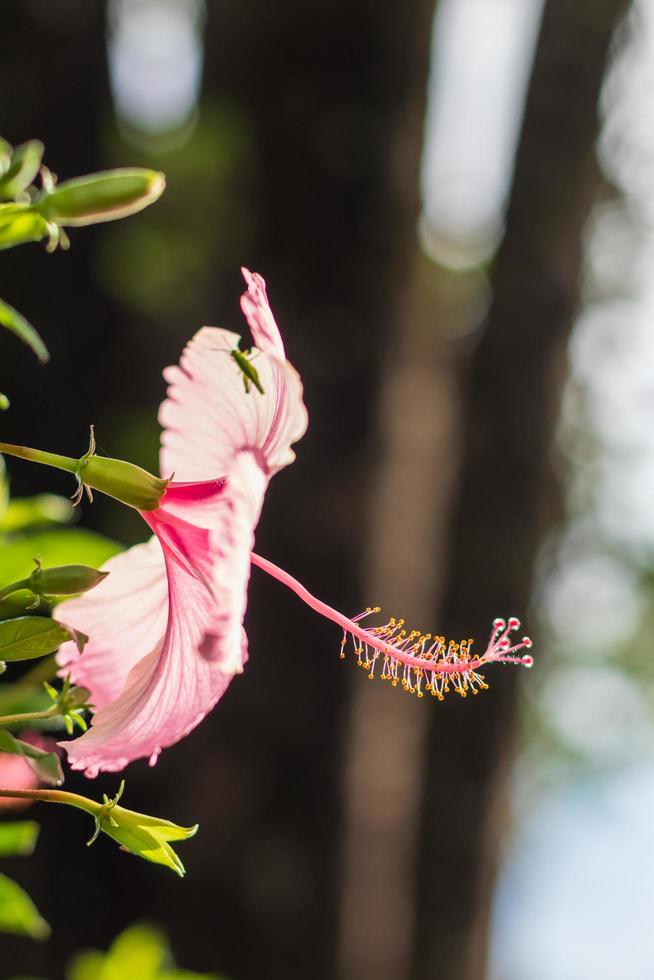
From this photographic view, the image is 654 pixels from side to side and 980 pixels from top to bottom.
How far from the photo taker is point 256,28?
1.91 metres

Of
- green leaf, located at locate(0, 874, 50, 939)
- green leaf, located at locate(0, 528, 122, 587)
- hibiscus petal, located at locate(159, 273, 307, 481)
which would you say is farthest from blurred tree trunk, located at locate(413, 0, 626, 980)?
hibiscus petal, located at locate(159, 273, 307, 481)

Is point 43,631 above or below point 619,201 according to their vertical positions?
below

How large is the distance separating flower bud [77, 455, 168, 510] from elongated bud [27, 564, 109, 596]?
5 cm

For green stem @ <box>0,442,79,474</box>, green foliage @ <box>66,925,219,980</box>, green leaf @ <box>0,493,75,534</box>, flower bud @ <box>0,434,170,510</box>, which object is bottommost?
green foliage @ <box>66,925,219,980</box>

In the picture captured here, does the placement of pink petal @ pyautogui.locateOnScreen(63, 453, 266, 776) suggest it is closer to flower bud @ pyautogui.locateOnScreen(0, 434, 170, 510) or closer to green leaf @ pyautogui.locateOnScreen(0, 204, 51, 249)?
flower bud @ pyautogui.locateOnScreen(0, 434, 170, 510)

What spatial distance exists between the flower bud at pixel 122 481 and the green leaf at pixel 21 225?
93 mm

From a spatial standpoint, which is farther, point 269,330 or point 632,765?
point 632,765

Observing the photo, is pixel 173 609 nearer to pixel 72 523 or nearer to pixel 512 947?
pixel 72 523

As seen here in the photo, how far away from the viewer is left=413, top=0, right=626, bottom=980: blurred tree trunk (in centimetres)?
205

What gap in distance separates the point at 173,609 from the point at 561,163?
1.78 metres

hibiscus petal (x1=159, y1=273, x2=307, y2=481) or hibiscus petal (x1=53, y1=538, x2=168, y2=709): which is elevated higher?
hibiscus petal (x1=159, y1=273, x2=307, y2=481)

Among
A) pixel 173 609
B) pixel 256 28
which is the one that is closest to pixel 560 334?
pixel 256 28

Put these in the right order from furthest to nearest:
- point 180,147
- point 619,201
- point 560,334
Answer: point 619,201 → point 560,334 → point 180,147

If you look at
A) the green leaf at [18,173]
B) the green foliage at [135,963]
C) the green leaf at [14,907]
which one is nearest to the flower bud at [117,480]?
the green leaf at [18,173]
